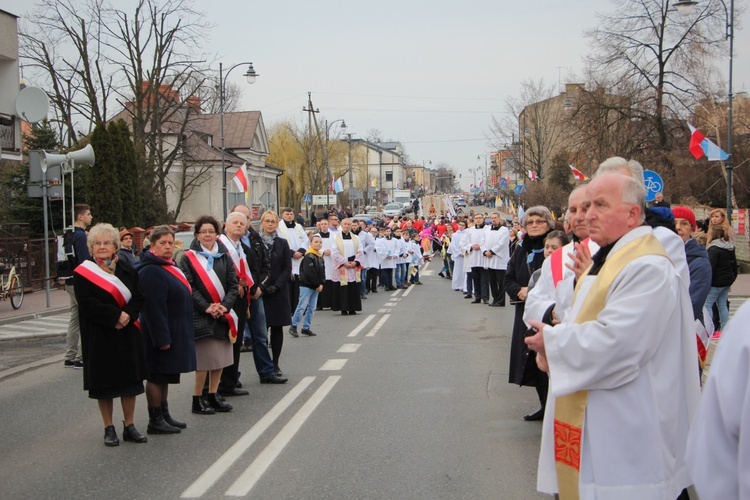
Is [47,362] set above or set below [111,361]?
below

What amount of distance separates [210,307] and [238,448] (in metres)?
1.56

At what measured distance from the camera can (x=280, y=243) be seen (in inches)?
398

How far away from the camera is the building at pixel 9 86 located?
68.9ft

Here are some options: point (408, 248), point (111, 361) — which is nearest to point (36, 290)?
point (408, 248)

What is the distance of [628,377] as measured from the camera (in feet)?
10.6

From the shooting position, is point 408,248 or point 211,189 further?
point 211,189

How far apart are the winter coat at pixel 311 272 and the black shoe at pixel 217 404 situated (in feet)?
18.4

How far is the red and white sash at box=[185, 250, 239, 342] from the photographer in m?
7.85

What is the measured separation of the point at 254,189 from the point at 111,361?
211ft

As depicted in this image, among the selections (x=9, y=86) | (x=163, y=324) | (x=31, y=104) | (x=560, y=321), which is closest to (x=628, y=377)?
(x=560, y=321)

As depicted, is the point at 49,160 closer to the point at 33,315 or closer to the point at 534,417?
the point at 33,315

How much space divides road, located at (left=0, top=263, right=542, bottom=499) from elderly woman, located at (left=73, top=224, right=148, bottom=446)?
0.52 meters

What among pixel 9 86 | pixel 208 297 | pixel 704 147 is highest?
pixel 9 86

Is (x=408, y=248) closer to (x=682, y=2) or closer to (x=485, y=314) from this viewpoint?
(x=485, y=314)
